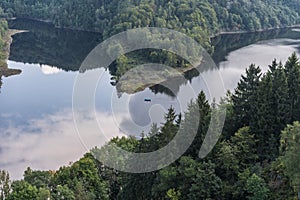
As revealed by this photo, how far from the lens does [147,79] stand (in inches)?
2355

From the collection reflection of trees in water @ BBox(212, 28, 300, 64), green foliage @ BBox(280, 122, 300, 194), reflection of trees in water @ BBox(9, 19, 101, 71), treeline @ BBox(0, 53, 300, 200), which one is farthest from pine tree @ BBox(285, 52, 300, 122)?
reflection of trees in water @ BBox(9, 19, 101, 71)

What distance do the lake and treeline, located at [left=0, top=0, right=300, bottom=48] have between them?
4.23 m

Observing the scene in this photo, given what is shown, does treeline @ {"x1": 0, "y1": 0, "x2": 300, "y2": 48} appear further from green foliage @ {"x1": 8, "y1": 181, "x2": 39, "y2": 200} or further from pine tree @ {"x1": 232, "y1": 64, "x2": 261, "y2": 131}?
green foliage @ {"x1": 8, "y1": 181, "x2": 39, "y2": 200}

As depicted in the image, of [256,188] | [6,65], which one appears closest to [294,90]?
A: [256,188]

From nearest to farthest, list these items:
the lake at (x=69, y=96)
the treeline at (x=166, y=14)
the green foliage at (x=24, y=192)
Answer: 1. the green foliage at (x=24, y=192)
2. the lake at (x=69, y=96)
3. the treeline at (x=166, y=14)

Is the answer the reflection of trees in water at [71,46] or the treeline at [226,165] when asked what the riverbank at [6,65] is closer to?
the reflection of trees in water at [71,46]

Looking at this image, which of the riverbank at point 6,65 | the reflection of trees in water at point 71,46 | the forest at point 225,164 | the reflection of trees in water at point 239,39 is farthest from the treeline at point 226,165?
the reflection of trees in water at point 239,39

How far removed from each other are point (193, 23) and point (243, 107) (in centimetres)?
5151

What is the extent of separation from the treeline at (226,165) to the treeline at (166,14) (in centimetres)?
4684

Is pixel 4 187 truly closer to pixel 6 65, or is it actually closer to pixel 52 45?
pixel 6 65

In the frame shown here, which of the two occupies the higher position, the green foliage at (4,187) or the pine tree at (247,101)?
the pine tree at (247,101)

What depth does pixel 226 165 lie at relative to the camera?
2341cm

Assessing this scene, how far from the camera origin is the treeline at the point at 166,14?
253 ft

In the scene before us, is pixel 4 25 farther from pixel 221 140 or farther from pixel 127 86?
pixel 221 140
